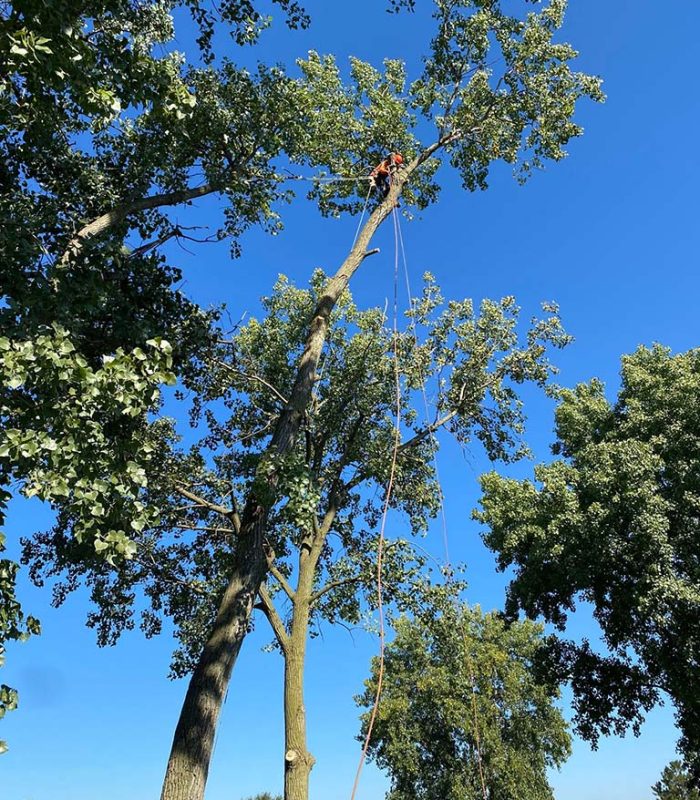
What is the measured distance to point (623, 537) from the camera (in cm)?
1164

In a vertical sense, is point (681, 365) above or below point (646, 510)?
above

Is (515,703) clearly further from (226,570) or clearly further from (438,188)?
(438,188)

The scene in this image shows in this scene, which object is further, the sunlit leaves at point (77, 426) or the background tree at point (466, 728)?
the background tree at point (466, 728)

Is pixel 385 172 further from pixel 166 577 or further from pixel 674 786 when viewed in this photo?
pixel 674 786

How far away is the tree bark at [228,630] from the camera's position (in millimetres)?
4555

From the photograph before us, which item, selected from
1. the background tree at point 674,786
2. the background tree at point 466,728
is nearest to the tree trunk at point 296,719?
the background tree at point 466,728

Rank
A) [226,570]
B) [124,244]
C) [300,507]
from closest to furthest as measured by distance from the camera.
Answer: [300,507] < [124,244] < [226,570]

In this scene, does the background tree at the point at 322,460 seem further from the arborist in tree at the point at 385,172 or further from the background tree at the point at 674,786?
the background tree at the point at 674,786

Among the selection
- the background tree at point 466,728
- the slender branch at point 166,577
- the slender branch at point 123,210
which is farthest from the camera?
the background tree at point 466,728

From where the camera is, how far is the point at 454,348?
11.5m

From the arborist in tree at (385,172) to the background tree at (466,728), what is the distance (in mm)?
15664

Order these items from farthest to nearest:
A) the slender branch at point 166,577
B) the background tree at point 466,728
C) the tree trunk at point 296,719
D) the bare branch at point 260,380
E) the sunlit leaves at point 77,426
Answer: the background tree at point 466,728 → the slender branch at point 166,577 → the tree trunk at point 296,719 → the bare branch at point 260,380 → the sunlit leaves at point 77,426

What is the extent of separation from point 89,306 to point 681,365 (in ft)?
40.4

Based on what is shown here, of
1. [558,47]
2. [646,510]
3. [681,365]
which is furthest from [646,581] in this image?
[558,47]
